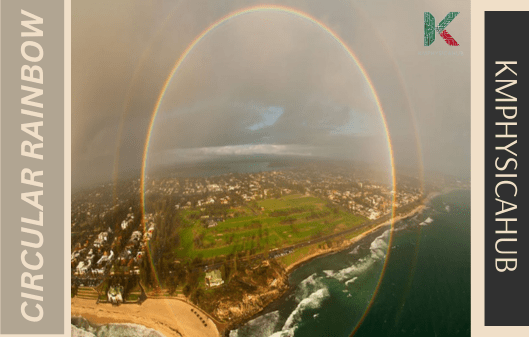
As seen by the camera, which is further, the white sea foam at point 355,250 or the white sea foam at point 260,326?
the white sea foam at point 355,250

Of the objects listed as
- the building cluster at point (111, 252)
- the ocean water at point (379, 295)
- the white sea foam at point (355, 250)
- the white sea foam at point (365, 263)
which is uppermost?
the building cluster at point (111, 252)

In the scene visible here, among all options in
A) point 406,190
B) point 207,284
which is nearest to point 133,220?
point 207,284

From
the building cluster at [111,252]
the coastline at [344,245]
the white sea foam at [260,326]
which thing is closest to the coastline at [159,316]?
the white sea foam at [260,326]

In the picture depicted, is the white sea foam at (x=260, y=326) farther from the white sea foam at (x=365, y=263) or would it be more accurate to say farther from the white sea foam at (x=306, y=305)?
the white sea foam at (x=365, y=263)

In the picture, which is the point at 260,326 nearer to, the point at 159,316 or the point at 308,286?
the point at 308,286

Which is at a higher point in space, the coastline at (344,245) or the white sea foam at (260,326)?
the coastline at (344,245)

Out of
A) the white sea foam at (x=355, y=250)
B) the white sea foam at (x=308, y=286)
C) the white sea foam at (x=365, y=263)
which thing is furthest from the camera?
the white sea foam at (x=355, y=250)

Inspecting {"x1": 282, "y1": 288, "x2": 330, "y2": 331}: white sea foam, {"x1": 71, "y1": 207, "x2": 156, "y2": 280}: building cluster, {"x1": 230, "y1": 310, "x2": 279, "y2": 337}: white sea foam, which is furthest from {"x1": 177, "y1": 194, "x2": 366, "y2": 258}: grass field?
{"x1": 230, "y1": 310, "x2": 279, "y2": 337}: white sea foam
